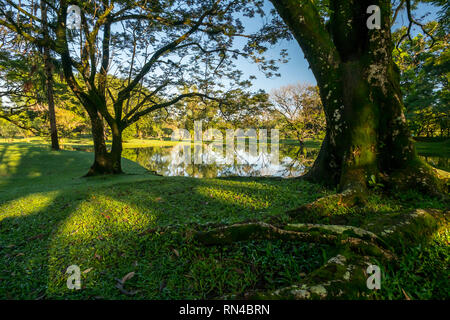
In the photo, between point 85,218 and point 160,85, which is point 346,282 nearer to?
point 85,218

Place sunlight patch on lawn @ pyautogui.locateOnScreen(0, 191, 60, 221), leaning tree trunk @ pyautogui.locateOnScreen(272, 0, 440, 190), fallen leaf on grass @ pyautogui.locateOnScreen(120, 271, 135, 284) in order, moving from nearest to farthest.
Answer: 1. fallen leaf on grass @ pyautogui.locateOnScreen(120, 271, 135, 284)
2. leaning tree trunk @ pyautogui.locateOnScreen(272, 0, 440, 190)
3. sunlight patch on lawn @ pyautogui.locateOnScreen(0, 191, 60, 221)

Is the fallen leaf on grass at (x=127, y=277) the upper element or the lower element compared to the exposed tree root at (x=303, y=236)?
lower

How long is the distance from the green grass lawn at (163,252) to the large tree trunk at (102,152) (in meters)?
4.38

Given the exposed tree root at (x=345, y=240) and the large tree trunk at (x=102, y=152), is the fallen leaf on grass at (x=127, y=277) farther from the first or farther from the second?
the large tree trunk at (x=102, y=152)

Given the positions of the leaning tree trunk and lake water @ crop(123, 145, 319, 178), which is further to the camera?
lake water @ crop(123, 145, 319, 178)

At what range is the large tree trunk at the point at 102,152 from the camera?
802 centimetres

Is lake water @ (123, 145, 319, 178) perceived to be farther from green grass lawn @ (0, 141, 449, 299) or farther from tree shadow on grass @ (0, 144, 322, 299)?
tree shadow on grass @ (0, 144, 322, 299)

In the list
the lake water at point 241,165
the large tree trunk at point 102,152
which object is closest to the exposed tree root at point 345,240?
the large tree trunk at point 102,152

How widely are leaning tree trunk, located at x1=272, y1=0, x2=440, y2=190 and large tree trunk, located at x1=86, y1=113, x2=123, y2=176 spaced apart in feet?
28.1

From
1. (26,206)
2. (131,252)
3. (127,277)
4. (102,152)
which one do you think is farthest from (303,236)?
(102,152)

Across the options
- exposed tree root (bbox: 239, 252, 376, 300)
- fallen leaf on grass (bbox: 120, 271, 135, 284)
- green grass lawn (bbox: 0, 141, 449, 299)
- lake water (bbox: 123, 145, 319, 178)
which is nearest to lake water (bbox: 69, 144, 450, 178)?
lake water (bbox: 123, 145, 319, 178)

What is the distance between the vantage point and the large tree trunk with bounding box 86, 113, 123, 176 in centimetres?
802

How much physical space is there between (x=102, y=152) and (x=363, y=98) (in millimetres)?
9654

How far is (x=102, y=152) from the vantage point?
332 inches
